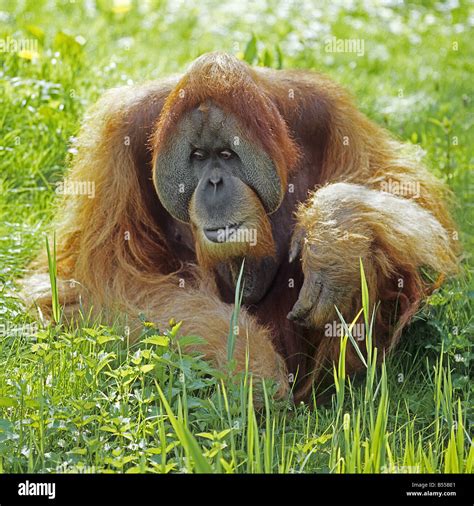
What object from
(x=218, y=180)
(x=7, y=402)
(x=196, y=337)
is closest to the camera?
(x=7, y=402)

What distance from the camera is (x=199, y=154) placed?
3.65 m

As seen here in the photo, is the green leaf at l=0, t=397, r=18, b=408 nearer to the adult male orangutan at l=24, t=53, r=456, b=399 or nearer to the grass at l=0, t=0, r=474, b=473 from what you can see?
the grass at l=0, t=0, r=474, b=473

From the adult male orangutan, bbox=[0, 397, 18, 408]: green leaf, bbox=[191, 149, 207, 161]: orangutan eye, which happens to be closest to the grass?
bbox=[0, 397, 18, 408]: green leaf

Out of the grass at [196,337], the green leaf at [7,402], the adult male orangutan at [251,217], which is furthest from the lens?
the adult male orangutan at [251,217]

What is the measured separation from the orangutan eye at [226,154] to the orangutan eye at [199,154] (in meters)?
0.06

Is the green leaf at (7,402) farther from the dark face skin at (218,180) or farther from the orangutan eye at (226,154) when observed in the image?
the orangutan eye at (226,154)

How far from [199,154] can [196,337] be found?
790mm

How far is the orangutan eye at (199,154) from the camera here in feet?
12.0

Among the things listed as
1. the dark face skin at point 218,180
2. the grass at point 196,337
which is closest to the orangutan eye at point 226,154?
the dark face skin at point 218,180

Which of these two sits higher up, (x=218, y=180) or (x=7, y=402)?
(x=218, y=180)

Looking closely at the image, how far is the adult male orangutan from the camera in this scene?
3547mm

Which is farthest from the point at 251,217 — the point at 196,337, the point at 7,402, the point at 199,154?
the point at 7,402

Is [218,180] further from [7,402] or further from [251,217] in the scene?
[7,402]

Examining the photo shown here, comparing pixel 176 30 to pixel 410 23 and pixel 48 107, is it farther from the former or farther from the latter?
pixel 48 107
